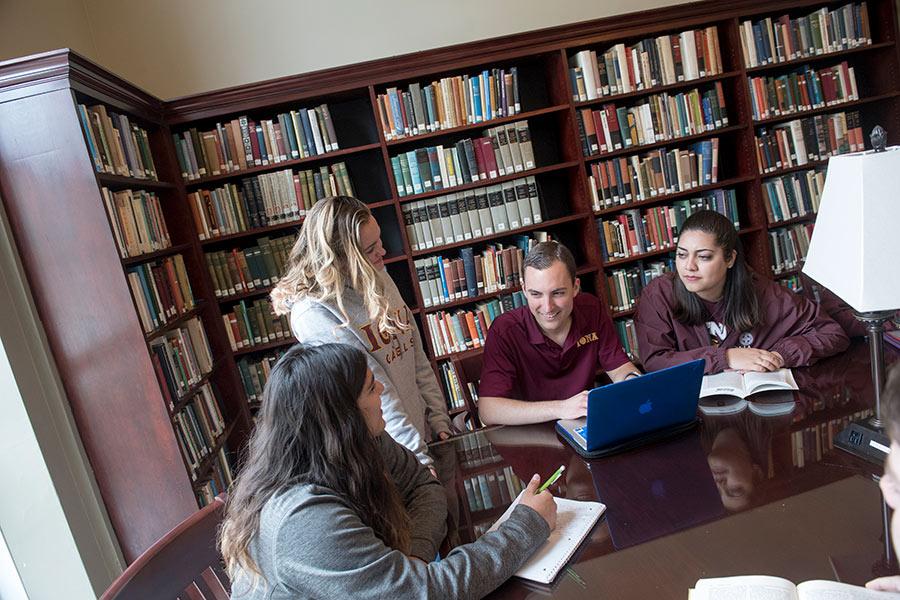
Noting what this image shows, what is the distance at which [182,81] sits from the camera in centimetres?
329

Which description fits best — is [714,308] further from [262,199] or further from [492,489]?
[262,199]

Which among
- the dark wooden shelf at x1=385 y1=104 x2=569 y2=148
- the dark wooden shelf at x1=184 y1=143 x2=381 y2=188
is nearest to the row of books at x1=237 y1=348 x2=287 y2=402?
the dark wooden shelf at x1=184 y1=143 x2=381 y2=188

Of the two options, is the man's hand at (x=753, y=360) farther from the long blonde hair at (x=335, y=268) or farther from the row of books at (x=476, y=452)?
the long blonde hair at (x=335, y=268)

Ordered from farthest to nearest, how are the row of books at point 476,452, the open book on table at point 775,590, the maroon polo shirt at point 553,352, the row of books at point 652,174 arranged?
the row of books at point 652,174 → the maroon polo shirt at point 553,352 → the row of books at point 476,452 → the open book on table at point 775,590

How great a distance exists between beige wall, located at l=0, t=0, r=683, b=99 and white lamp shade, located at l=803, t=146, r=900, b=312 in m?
2.70

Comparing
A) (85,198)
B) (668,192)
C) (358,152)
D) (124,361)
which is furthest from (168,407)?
(668,192)

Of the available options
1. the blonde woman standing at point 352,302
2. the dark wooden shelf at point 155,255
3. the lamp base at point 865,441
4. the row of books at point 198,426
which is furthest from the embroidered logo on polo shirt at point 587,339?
the dark wooden shelf at point 155,255

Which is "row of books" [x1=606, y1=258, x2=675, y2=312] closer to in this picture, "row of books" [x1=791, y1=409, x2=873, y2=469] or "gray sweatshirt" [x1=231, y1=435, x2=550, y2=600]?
"row of books" [x1=791, y1=409, x2=873, y2=469]

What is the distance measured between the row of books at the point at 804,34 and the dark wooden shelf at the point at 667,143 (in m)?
0.34

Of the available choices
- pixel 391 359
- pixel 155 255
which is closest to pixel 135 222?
pixel 155 255

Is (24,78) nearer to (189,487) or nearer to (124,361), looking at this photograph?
(124,361)

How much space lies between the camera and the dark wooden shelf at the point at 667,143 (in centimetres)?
333

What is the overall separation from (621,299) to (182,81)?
2.56m

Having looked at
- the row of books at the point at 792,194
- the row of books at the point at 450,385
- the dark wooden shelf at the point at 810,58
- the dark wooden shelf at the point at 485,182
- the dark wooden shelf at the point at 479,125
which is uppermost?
the dark wooden shelf at the point at 479,125
